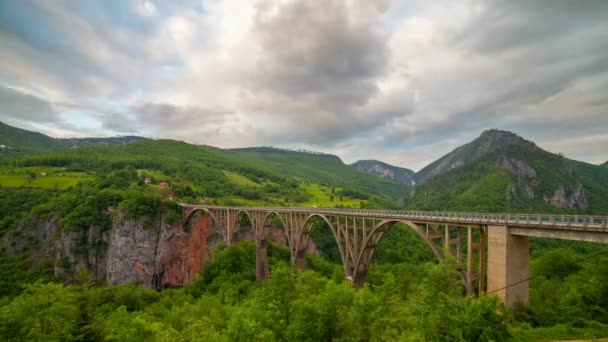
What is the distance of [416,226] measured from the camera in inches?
902

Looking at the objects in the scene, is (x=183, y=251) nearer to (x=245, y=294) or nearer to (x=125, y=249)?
(x=125, y=249)

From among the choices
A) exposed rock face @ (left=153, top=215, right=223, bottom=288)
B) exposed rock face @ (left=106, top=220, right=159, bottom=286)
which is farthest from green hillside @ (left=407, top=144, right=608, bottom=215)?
exposed rock face @ (left=106, top=220, right=159, bottom=286)

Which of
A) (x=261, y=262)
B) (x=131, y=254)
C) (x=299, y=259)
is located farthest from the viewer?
(x=131, y=254)

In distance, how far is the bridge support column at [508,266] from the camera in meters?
16.9

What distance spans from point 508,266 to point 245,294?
3275 cm

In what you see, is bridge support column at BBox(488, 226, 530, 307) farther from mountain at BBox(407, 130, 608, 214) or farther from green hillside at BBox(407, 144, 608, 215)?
mountain at BBox(407, 130, 608, 214)

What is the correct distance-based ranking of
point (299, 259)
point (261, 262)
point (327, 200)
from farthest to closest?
point (327, 200), point (261, 262), point (299, 259)

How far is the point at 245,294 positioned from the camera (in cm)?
4056

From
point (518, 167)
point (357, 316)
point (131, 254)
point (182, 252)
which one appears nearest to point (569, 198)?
point (518, 167)

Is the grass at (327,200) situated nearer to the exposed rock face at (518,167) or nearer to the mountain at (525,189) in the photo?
the mountain at (525,189)

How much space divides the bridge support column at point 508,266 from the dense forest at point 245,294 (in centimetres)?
118

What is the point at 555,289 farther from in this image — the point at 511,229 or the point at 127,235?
the point at 127,235

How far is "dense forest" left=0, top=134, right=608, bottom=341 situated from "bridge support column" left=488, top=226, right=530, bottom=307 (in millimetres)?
1185

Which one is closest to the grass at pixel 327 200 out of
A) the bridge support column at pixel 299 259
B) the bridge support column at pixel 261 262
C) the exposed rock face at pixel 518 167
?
the bridge support column at pixel 261 262
